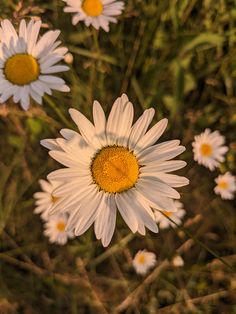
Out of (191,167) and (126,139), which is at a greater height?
(126,139)

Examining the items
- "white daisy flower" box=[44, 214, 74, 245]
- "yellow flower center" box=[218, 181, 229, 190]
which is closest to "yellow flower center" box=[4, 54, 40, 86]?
"white daisy flower" box=[44, 214, 74, 245]

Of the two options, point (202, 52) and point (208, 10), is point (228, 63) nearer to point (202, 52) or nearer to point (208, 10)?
point (202, 52)

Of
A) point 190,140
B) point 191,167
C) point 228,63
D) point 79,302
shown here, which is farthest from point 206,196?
point 79,302

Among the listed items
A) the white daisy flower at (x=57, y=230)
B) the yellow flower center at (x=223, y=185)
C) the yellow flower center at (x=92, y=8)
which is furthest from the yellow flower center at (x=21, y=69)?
the yellow flower center at (x=223, y=185)

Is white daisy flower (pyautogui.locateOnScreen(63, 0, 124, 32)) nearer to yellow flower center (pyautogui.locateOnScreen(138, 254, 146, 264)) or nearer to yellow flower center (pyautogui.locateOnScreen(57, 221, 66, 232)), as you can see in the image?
yellow flower center (pyautogui.locateOnScreen(57, 221, 66, 232))

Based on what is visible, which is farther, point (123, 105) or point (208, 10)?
point (208, 10)

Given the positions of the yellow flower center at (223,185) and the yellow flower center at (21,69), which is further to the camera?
the yellow flower center at (223,185)

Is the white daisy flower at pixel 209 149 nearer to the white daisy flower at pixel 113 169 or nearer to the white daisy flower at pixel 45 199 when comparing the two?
the white daisy flower at pixel 113 169

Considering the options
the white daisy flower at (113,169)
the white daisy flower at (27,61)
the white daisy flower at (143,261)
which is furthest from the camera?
the white daisy flower at (143,261)
